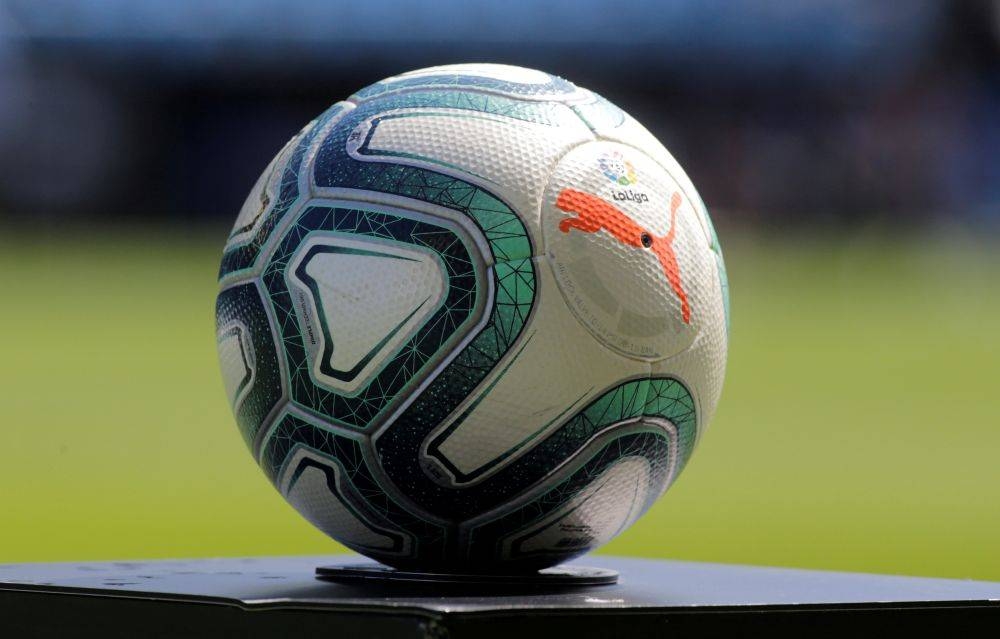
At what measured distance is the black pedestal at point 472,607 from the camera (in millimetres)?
2414

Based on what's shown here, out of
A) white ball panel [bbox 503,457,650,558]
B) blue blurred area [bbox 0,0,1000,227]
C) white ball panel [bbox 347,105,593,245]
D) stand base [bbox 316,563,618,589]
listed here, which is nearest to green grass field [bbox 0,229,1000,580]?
blue blurred area [bbox 0,0,1000,227]

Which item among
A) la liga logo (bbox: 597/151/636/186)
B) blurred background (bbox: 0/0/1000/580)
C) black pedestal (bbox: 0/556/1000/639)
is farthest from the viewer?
blurred background (bbox: 0/0/1000/580)

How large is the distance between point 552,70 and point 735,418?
12867mm

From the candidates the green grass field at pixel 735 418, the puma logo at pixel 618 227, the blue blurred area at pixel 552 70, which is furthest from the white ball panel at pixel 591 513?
the blue blurred area at pixel 552 70

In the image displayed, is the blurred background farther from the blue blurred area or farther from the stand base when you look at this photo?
the stand base

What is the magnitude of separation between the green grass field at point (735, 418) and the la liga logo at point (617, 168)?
547 centimetres

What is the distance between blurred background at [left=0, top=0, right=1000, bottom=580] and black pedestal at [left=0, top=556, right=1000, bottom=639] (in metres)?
10.9

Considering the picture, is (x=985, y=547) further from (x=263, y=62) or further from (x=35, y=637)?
(x=263, y=62)

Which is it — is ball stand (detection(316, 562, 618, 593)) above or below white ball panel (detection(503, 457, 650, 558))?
below

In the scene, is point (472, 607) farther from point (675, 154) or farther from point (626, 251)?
point (675, 154)

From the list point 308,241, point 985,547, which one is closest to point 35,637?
point 308,241

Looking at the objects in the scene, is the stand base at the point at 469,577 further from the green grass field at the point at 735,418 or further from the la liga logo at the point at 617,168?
the green grass field at the point at 735,418

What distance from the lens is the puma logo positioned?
112 inches

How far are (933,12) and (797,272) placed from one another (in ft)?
27.3
